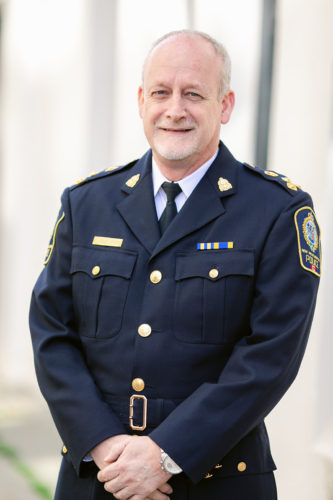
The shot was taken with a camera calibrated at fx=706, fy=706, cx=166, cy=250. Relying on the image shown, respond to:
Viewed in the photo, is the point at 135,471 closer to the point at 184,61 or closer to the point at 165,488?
the point at 165,488

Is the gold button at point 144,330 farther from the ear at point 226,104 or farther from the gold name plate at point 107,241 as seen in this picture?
the ear at point 226,104

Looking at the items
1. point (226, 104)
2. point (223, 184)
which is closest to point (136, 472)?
point (223, 184)

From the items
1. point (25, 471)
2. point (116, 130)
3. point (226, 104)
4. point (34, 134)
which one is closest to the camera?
point (226, 104)

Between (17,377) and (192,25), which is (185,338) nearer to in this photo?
(192,25)

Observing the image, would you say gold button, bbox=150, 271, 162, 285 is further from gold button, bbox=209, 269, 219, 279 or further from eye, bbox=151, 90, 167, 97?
eye, bbox=151, 90, 167, 97

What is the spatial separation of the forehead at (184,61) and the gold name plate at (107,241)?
499 mm

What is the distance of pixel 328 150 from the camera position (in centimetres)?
319

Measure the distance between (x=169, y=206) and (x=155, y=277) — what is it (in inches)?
9.7

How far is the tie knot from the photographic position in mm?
2221

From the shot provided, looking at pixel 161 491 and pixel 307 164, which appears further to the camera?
pixel 307 164

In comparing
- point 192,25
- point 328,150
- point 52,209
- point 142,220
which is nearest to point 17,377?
point 52,209

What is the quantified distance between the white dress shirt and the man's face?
6 cm

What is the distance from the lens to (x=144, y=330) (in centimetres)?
208

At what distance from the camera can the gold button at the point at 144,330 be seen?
2.08 meters
